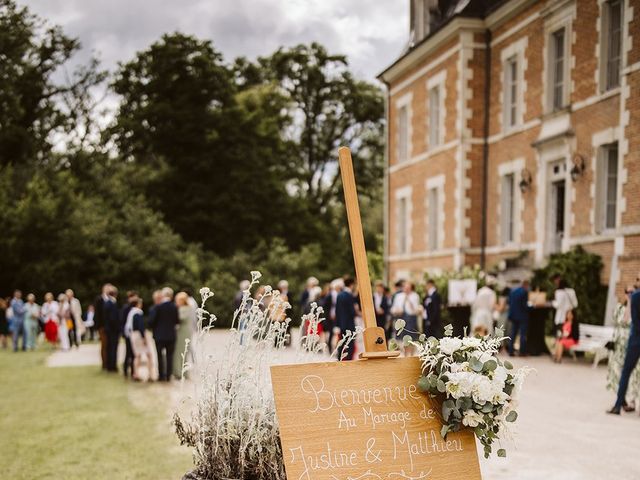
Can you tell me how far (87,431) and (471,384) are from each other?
7.03 metres

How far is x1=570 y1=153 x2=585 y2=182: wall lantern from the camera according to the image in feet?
66.4

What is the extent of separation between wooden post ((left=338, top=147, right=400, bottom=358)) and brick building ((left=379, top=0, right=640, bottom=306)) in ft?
48.5

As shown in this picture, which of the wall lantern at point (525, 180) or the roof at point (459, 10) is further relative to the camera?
the roof at point (459, 10)

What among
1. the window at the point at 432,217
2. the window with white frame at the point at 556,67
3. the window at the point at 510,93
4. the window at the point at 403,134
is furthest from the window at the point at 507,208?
the window at the point at 403,134

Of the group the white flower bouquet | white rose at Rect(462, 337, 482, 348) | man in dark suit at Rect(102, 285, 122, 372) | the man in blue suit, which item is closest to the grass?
man in dark suit at Rect(102, 285, 122, 372)

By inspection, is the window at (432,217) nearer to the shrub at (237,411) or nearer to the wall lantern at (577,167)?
the wall lantern at (577,167)

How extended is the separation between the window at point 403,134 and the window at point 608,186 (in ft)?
39.0

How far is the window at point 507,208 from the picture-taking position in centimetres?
2484

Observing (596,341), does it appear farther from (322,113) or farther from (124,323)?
(322,113)

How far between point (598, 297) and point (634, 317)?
9.87 metres

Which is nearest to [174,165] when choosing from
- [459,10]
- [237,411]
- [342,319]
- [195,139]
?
[195,139]

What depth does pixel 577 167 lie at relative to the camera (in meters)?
20.3

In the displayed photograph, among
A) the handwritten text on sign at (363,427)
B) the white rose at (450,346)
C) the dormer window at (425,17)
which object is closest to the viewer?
the handwritten text on sign at (363,427)

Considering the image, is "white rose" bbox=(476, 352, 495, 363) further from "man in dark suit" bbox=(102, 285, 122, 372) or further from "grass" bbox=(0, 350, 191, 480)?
"man in dark suit" bbox=(102, 285, 122, 372)
